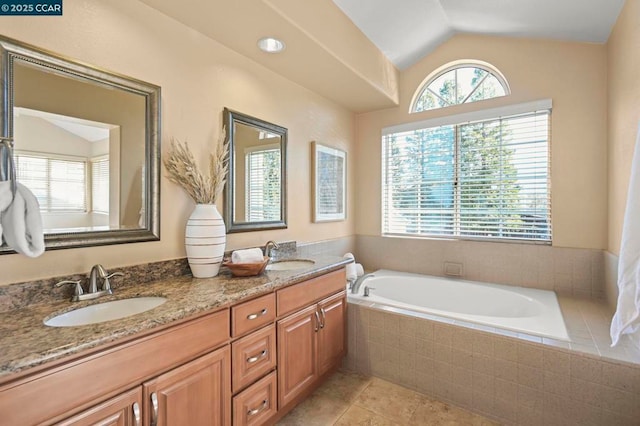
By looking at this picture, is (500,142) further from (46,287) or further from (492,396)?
(46,287)

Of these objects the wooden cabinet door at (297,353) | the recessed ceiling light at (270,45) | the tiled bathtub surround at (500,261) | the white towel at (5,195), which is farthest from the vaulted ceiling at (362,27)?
the wooden cabinet door at (297,353)

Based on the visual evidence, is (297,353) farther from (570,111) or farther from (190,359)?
(570,111)

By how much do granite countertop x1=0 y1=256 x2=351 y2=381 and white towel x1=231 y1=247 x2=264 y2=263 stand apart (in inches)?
3.8

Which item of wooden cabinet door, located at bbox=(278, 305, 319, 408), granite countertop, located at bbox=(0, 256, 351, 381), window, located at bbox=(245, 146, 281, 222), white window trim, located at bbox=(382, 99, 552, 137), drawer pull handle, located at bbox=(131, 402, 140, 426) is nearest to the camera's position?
granite countertop, located at bbox=(0, 256, 351, 381)

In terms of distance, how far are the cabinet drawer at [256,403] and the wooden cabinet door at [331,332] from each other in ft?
1.46

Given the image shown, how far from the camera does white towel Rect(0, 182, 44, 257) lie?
1.05 meters

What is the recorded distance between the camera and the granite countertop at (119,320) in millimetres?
833

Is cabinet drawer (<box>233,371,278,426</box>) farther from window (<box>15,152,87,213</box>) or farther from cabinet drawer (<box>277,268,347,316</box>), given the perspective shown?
window (<box>15,152,87,213</box>)

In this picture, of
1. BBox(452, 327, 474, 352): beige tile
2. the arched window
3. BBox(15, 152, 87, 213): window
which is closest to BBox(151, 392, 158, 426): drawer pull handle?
BBox(15, 152, 87, 213): window

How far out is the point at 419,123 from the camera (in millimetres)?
3143

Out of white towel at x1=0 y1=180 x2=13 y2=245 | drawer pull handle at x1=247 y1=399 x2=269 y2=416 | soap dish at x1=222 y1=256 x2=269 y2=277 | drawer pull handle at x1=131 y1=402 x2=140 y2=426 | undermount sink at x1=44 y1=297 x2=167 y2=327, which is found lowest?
drawer pull handle at x1=247 y1=399 x2=269 y2=416

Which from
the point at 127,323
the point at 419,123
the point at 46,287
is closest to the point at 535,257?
the point at 419,123

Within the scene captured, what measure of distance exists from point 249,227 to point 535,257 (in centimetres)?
244

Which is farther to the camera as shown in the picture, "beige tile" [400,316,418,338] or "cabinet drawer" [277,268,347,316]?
"beige tile" [400,316,418,338]
